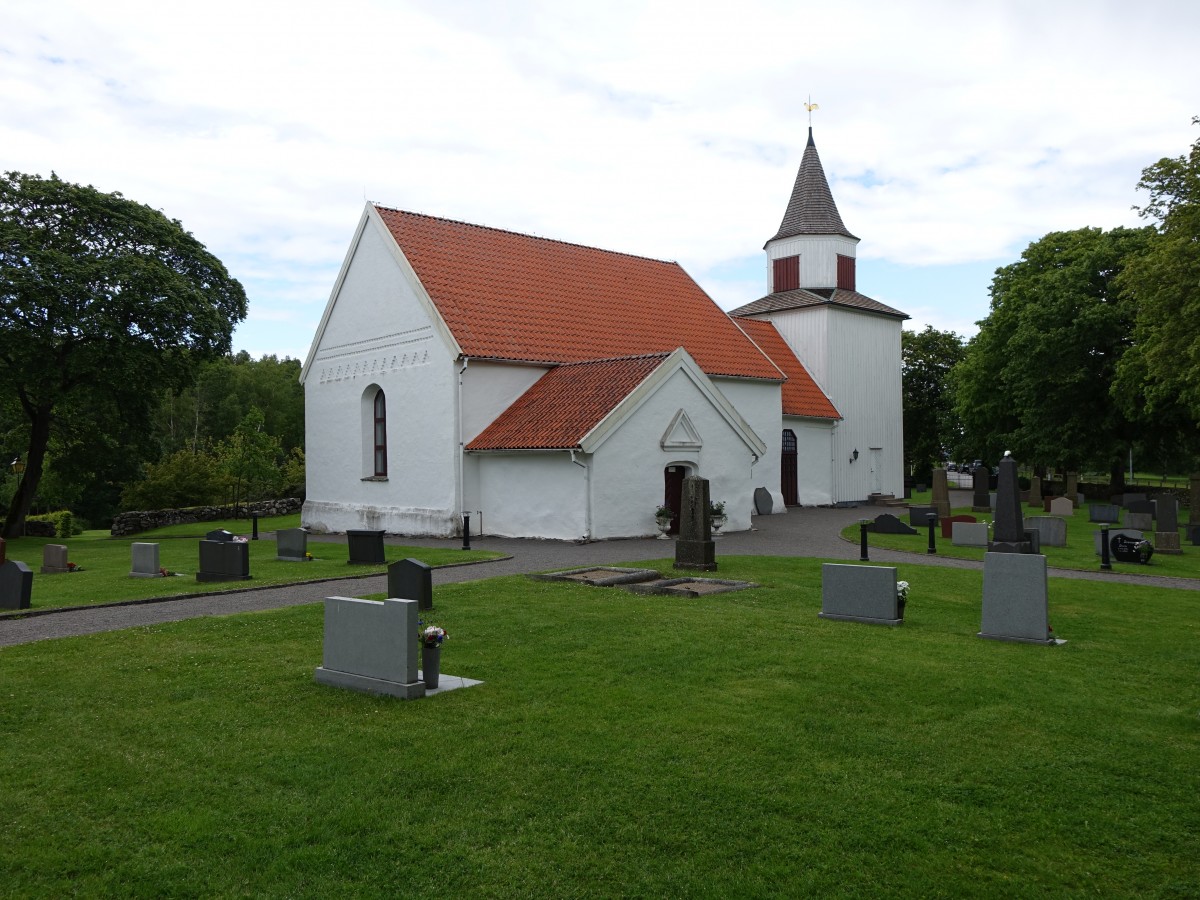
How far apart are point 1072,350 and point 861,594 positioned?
99.7 feet

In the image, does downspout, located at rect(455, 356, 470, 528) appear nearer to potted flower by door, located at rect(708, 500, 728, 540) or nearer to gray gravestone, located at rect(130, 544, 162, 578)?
potted flower by door, located at rect(708, 500, 728, 540)

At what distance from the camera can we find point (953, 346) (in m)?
58.9

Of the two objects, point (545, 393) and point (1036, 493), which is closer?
point (545, 393)

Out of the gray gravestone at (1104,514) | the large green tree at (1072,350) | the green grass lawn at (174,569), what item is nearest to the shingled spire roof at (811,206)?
the large green tree at (1072,350)

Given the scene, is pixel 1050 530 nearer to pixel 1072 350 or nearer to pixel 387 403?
pixel 387 403

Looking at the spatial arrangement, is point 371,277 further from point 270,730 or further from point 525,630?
point 270,730

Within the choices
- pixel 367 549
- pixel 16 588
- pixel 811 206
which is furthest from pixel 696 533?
pixel 811 206

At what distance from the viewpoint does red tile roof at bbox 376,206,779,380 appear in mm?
25969

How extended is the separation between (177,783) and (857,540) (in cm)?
1920

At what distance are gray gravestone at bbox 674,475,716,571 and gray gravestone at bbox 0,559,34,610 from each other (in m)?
10.2

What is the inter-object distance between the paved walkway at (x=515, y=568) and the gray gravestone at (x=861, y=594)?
20.6ft

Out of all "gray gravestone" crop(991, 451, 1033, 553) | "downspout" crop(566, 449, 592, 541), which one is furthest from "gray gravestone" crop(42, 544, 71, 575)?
"gray gravestone" crop(991, 451, 1033, 553)

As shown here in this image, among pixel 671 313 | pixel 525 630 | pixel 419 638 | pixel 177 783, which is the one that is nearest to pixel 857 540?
pixel 671 313

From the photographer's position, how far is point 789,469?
34281 mm
